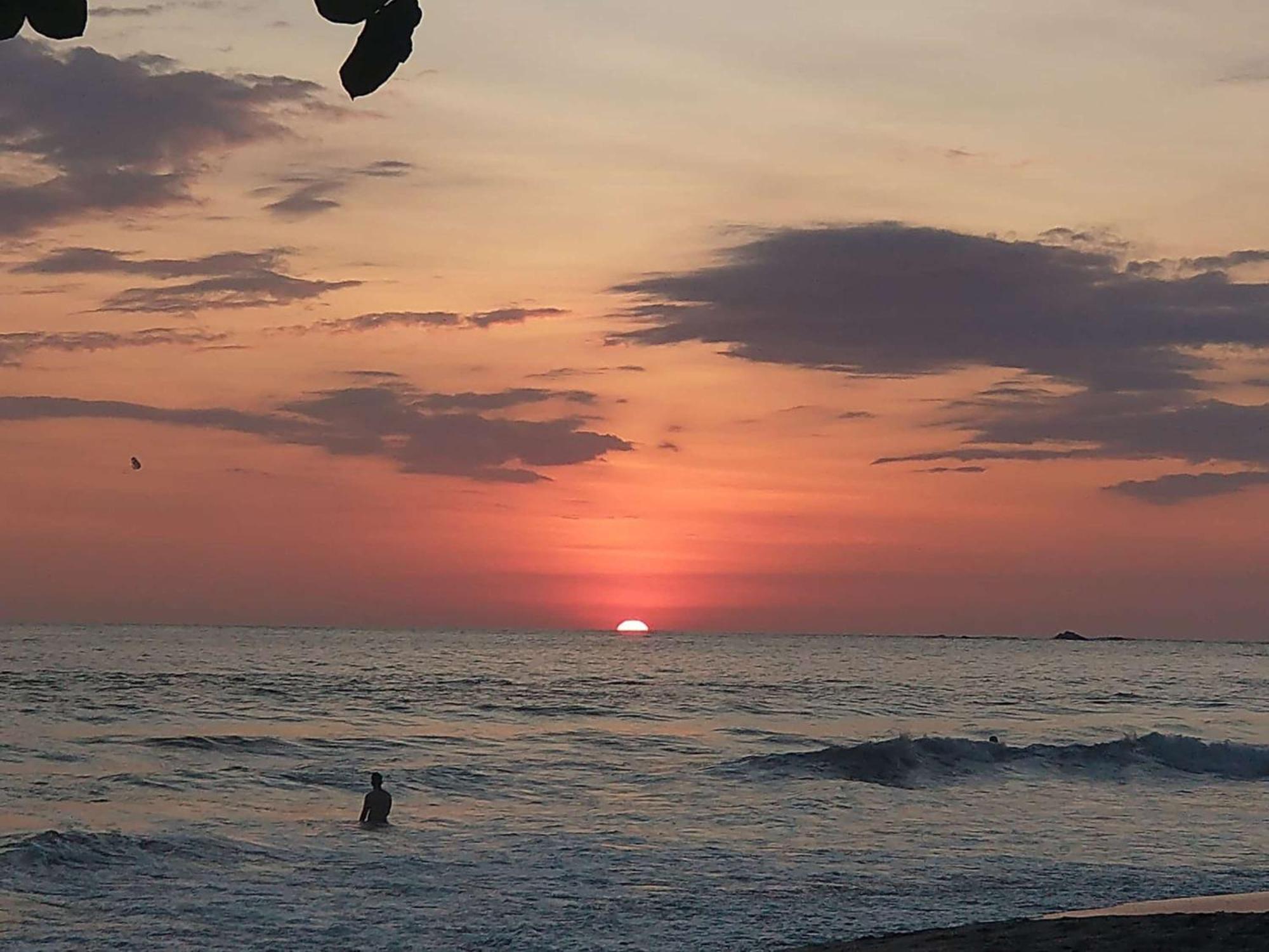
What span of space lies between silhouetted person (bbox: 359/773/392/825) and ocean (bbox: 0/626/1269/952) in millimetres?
533

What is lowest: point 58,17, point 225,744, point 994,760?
point 225,744

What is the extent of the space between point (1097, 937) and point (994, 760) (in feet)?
88.6

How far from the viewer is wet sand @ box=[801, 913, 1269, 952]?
39.9 feet

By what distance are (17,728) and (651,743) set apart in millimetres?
17355

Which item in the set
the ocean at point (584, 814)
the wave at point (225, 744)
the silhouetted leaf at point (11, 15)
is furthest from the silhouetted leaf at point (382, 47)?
the wave at point (225, 744)

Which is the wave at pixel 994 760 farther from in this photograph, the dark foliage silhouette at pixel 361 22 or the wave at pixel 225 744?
the dark foliage silhouette at pixel 361 22

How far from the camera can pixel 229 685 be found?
6344 cm

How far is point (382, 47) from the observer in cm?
279

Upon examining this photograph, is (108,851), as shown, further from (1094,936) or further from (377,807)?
(1094,936)

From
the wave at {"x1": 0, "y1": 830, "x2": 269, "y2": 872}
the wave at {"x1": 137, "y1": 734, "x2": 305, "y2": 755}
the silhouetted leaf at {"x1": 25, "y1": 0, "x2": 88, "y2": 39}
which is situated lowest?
the wave at {"x1": 137, "y1": 734, "x2": 305, "y2": 755}

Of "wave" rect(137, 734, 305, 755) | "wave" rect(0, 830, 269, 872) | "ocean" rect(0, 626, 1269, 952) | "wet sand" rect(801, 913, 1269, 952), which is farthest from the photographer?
"wave" rect(137, 734, 305, 755)

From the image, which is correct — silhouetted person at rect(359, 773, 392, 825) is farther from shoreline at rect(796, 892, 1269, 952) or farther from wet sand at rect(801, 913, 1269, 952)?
wet sand at rect(801, 913, 1269, 952)

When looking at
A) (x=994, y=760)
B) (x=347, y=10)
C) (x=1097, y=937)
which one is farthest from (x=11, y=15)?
(x=994, y=760)

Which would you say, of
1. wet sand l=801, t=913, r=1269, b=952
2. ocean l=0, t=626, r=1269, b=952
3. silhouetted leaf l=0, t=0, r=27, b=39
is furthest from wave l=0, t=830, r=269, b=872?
silhouetted leaf l=0, t=0, r=27, b=39
